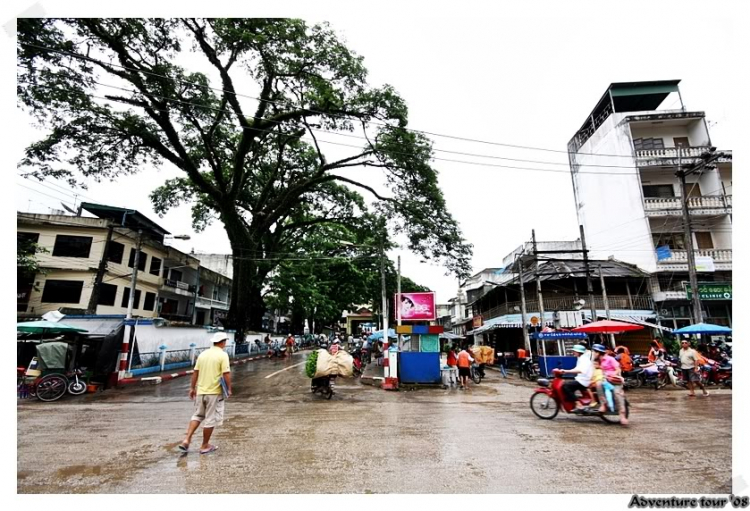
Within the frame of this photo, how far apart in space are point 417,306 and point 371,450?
837cm

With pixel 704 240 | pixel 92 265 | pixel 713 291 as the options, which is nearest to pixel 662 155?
pixel 704 240

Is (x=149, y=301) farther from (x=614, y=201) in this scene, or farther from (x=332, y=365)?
(x=614, y=201)

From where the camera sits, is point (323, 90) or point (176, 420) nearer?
point (176, 420)

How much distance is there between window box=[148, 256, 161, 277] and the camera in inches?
1038

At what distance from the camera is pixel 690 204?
2123cm

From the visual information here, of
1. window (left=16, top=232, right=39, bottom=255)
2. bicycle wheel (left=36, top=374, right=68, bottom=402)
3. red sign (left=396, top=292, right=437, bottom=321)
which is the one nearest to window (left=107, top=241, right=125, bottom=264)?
window (left=16, top=232, right=39, bottom=255)

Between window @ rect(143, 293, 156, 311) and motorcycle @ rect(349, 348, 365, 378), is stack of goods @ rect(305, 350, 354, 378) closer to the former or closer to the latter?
motorcycle @ rect(349, 348, 365, 378)

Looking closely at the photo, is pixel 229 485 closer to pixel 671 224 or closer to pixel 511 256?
pixel 671 224

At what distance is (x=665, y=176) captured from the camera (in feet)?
74.4

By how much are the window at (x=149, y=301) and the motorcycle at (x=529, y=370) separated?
25433 millimetres

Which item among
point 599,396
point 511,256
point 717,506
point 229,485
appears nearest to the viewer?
point 717,506

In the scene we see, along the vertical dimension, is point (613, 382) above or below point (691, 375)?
above

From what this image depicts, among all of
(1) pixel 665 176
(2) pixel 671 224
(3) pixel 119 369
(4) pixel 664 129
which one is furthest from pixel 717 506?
(4) pixel 664 129

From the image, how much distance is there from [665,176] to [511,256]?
11.9 metres
